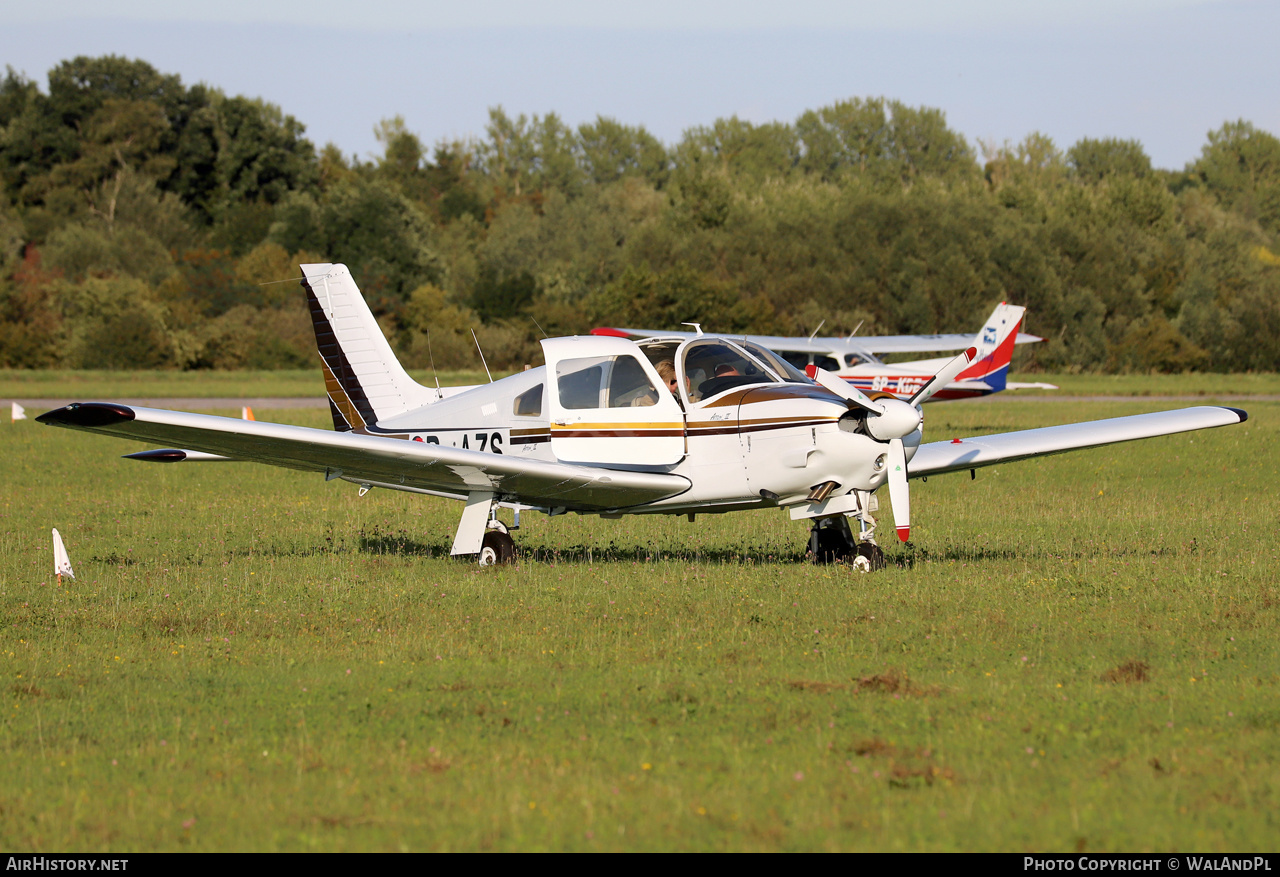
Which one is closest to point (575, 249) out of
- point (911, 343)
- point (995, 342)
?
point (911, 343)

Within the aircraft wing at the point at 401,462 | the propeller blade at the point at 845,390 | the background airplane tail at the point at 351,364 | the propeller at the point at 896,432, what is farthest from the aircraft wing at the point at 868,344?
the propeller at the point at 896,432

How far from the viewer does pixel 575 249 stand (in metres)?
85.2

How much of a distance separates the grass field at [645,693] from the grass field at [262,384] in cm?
3172

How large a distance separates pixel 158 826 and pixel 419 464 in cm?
685

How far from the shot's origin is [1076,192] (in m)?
75.8

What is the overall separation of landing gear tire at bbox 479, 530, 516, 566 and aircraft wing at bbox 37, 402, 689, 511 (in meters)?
0.41

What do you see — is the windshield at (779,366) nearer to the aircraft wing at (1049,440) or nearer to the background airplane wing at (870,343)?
the aircraft wing at (1049,440)

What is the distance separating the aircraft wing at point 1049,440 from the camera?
13547 millimetres

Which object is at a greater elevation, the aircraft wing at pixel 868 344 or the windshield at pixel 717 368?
the aircraft wing at pixel 868 344

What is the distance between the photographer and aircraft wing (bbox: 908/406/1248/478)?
44.4ft

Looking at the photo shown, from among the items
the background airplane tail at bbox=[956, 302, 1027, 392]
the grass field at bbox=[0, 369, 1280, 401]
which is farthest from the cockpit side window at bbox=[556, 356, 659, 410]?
the grass field at bbox=[0, 369, 1280, 401]

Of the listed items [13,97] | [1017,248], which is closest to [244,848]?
[1017,248]

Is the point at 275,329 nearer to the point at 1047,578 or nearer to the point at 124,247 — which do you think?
the point at 124,247

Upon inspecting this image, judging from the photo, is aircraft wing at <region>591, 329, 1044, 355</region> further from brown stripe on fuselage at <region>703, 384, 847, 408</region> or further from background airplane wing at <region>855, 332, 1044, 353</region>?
brown stripe on fuselage at <region>703, 384, 847, 408</region>
